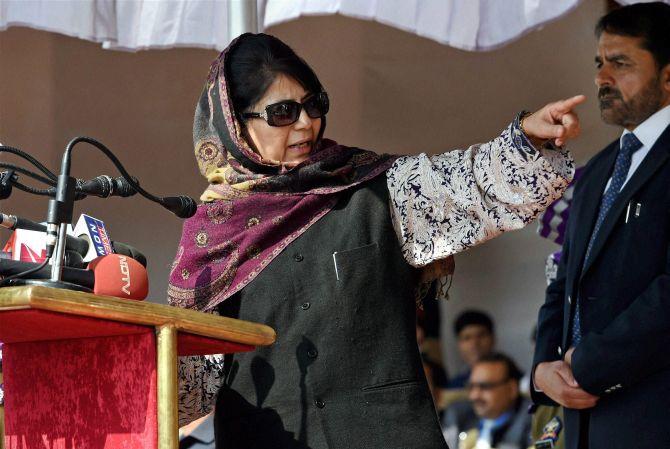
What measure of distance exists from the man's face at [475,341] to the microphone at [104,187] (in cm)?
463

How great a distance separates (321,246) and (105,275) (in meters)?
0.80

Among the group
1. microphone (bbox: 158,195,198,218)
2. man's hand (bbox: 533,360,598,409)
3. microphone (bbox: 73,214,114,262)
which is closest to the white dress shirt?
man's hand (bbox: 533,360,598,409)

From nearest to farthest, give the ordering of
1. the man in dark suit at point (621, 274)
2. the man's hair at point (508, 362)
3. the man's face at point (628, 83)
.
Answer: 1. the man in dark suit at point (621, 274)
2. the man's face at point (628, 83)
3. the man's hair at point (508, 362)

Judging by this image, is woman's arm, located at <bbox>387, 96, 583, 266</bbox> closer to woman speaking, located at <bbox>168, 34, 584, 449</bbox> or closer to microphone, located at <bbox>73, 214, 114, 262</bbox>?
woman speaking, located at <bbox>168, 34, 584, 449</bbox>

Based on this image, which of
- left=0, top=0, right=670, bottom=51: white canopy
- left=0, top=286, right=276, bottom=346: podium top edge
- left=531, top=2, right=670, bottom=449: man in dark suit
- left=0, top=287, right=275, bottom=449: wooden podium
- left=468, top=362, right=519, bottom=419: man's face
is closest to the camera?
left=0, top=286, right=276, bottom=346: podium top edge

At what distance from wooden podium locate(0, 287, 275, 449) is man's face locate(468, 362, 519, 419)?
3840mm

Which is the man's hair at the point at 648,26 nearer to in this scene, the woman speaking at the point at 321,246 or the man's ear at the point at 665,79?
the man's ear at the point at 665,79

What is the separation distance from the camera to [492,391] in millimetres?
5949

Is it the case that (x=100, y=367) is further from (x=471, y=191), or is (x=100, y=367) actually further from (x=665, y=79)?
(x=665, y=79)

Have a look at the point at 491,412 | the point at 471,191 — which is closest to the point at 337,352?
the point at 471,191

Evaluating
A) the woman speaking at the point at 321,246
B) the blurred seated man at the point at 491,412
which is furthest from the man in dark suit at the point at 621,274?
the blurred seated man at the point at 491,412

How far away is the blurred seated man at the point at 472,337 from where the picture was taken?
658 centimetres

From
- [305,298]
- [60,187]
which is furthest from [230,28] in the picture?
[60,187]

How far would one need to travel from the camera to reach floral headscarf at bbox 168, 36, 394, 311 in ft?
9.27
